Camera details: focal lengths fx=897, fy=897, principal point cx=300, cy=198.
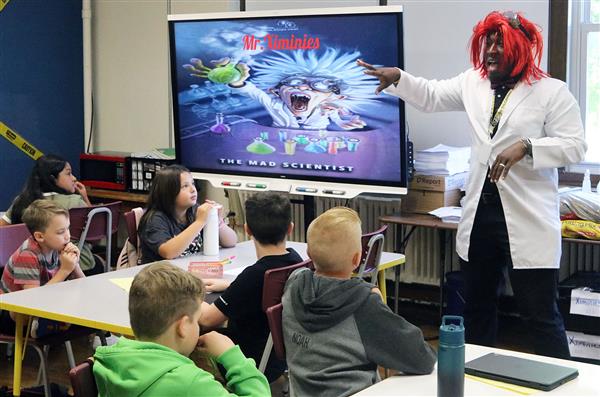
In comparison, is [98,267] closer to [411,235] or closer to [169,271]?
[411,235]

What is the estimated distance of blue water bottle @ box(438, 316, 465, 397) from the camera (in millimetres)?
2004

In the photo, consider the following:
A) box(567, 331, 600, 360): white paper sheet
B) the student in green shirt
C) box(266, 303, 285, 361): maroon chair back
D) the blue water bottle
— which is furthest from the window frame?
the student in green shirt

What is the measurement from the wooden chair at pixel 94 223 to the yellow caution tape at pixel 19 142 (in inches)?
79.4

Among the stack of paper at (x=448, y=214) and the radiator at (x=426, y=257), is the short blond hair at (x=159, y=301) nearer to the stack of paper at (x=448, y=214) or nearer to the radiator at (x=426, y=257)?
the stack of paper at (x=448, y=214)

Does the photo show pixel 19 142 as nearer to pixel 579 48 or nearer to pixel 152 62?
pixel 152 62

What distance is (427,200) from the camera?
5.36 meters

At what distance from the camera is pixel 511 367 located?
2314 millimetres

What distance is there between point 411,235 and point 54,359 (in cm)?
231

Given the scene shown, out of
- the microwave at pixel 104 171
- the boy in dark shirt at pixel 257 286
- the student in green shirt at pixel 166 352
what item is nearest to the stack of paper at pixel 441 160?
the boy in dark shirt at pixel 257 286

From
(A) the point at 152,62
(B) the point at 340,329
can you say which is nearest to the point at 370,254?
(B) the point at 340,329

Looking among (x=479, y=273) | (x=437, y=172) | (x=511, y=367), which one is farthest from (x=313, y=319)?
(x=437, y=172)

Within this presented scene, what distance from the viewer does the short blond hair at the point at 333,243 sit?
2.52 meters

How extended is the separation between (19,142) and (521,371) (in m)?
5.58

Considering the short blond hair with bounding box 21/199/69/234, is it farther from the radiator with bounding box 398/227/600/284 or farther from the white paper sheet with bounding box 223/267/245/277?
the radiator with bounding box 398/227/600/284
